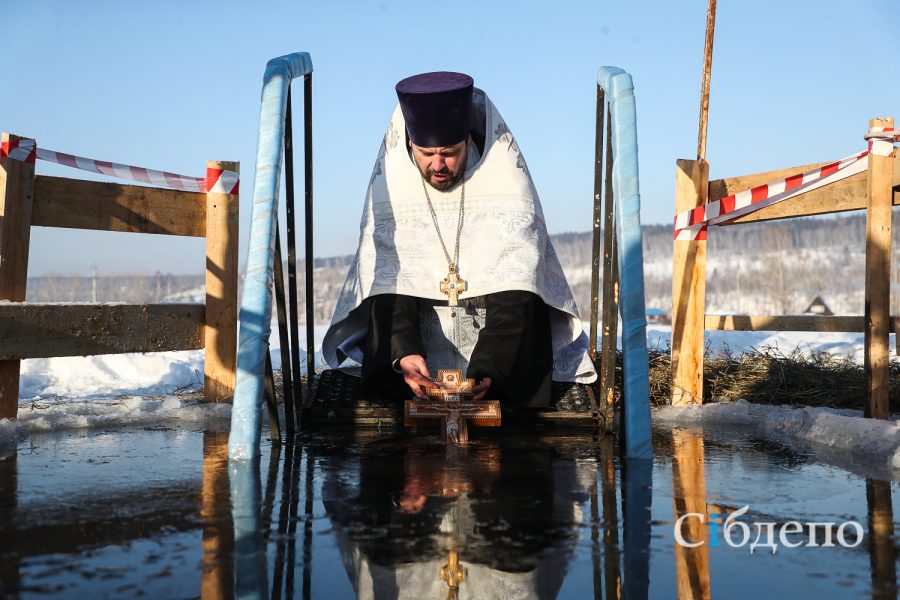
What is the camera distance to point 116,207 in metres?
4.71

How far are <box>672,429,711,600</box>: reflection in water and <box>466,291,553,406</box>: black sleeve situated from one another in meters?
0.65

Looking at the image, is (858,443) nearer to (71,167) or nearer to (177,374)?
(71,167)

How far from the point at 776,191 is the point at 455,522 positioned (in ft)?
10.3

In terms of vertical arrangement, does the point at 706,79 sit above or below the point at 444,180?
above

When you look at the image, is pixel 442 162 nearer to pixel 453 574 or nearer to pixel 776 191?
pixel 776 191

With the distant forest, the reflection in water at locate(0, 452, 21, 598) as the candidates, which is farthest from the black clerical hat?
the distant forest

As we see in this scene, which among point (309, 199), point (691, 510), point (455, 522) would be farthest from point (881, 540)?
point (309, 199)

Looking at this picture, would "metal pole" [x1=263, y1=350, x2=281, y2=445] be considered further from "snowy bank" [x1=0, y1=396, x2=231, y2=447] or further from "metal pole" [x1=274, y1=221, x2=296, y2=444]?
"snowy bank" [x1=0, y1=396, x2=231, y2=447]

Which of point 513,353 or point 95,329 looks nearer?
point 513,353

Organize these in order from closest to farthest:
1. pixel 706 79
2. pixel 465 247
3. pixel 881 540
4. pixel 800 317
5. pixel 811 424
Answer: pixel 881 540 < pixel 811 424 < pixel 465 247 < pixel 800 317 < pixel 706 79

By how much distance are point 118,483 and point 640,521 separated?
1.54 m

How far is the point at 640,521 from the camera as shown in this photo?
2.33 meters

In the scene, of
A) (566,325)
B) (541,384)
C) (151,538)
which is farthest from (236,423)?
(566,325)

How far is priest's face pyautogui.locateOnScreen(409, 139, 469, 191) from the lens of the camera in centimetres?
438
